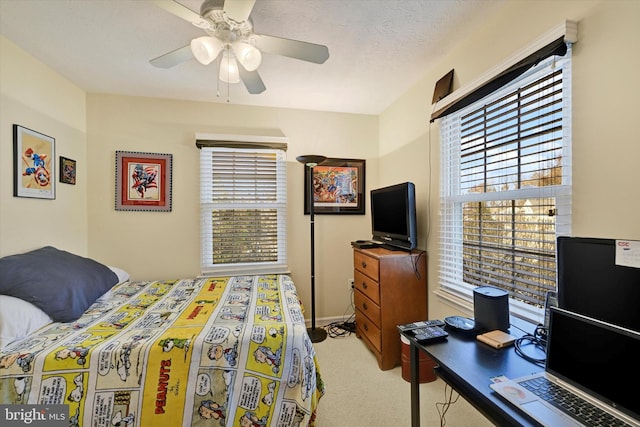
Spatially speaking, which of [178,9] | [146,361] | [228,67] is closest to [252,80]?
[228,67]

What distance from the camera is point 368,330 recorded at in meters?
2.48

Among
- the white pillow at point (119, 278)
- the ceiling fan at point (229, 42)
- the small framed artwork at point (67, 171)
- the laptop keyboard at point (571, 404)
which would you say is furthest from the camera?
the small framed artwork at point (67, 171)

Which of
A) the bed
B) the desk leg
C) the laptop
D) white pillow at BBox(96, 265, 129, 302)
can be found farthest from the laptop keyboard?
white pillow at BBox(96, 265, 129, 302)

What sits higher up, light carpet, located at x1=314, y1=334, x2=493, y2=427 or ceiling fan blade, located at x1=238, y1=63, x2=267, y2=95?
ceiling fan blade, located at x1=238, y1=63, x2=267, y2=95

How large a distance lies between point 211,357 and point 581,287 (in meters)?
1.65

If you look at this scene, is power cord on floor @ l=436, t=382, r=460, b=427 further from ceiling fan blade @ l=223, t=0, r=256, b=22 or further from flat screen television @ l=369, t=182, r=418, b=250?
ceiling fan blade @ l=223, t=0, r=256, b=22

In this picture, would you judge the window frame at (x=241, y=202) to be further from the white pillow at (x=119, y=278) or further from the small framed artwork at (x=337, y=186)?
the white pillow at (x=119, y=278)

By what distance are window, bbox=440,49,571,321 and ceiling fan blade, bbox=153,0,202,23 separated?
177 centimetres

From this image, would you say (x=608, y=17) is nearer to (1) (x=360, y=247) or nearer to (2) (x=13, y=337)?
(1) (x=360, y=247)

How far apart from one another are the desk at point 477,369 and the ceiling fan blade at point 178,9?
1878mm

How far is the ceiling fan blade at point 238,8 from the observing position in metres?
1.18

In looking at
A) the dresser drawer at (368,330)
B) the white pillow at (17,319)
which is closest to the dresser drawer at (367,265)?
the dresser drawer at (368,330)

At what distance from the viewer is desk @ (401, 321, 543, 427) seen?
866 mm

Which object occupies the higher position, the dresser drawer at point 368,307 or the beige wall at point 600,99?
the beige wall at point 600,99
